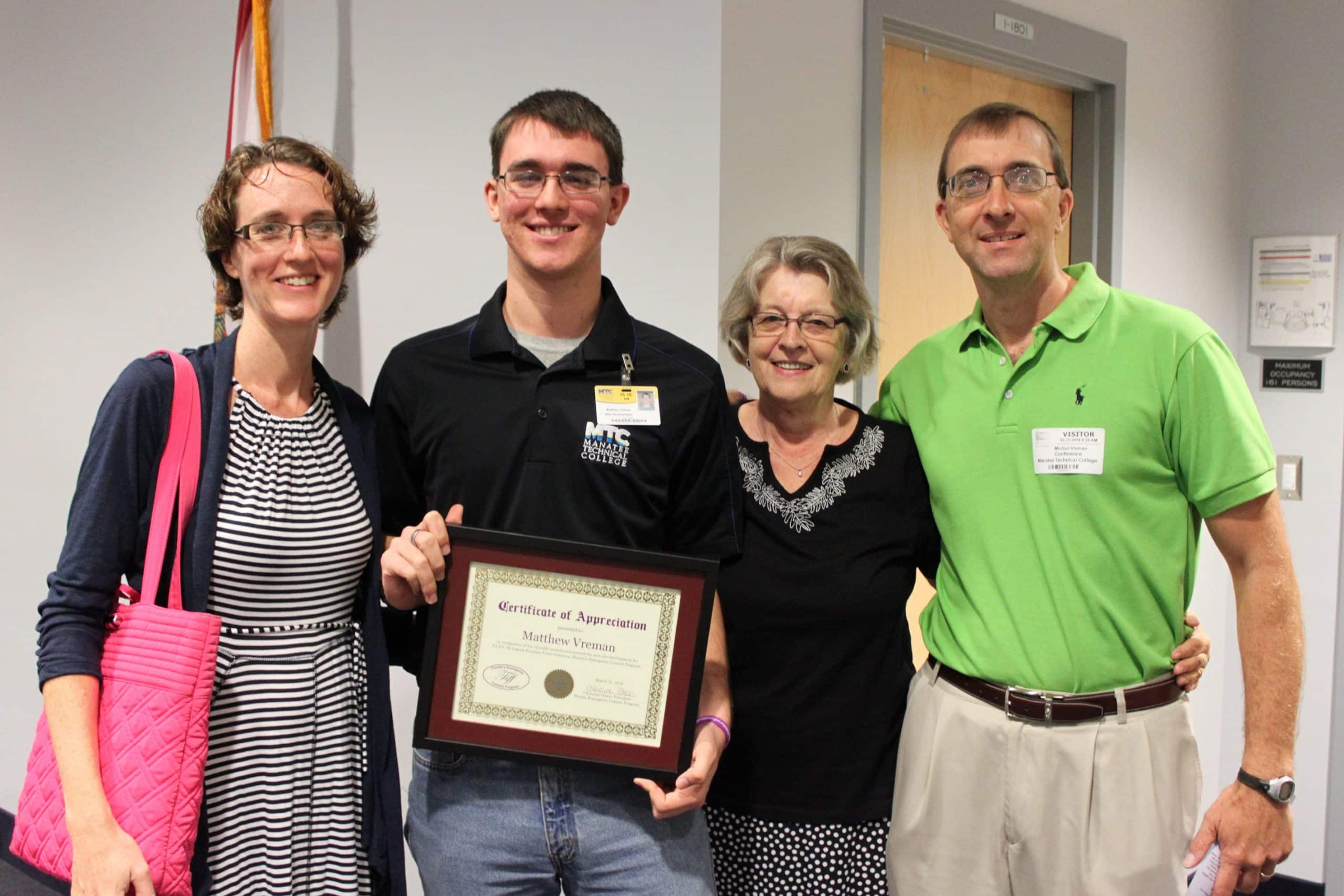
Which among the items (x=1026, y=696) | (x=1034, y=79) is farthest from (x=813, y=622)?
(x=1034, y=79)

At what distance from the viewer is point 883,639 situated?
5.59ft

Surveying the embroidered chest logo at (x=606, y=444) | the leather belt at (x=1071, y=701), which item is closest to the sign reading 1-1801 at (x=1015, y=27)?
the leather belt at (x=1071, y=701)

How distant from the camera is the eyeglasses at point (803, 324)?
1738 millimetres

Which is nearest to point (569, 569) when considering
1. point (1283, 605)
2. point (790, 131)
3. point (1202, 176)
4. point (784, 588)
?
point (784, 588)

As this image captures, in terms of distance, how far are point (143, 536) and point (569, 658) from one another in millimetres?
581

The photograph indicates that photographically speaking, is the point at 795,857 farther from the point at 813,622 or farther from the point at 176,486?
the point at 176,486

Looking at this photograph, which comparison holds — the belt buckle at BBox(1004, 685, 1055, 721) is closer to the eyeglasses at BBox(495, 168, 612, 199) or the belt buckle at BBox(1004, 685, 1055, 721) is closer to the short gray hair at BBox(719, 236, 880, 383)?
the short gray hair at BBox(719, 236, 880, 383)

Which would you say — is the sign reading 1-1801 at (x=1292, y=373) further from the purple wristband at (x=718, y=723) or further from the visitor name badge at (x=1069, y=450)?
the purple wristband at (x=718, y=723)

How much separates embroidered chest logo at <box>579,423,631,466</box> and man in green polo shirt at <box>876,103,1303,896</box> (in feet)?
1.94

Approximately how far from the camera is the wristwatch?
1.55 meters

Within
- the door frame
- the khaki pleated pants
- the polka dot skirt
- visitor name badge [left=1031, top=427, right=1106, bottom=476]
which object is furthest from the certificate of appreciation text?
the door frame

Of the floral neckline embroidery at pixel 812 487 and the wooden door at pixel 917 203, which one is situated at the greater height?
the wooden door at pixel 917 203

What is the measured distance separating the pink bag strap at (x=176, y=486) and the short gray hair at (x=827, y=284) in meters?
0.90

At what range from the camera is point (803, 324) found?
1737 millimetres
